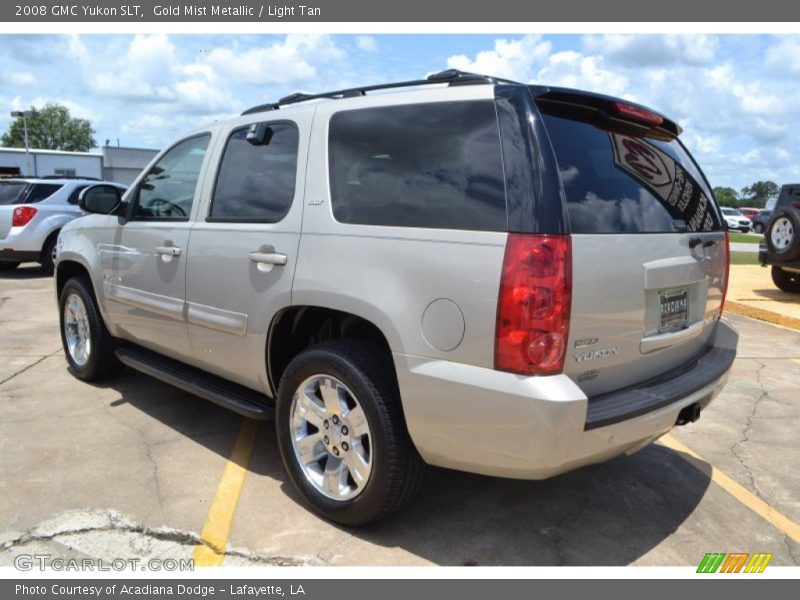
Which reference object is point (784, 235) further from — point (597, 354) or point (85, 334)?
point (85, 334)

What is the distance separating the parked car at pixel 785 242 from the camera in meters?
9.81

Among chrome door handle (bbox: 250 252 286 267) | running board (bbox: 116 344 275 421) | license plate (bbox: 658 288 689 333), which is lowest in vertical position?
running board (bbox: 116 344 275 421)

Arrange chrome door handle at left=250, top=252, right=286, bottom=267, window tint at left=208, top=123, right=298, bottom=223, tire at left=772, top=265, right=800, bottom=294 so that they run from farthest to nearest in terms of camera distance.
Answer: tire at left=772, top=265, right=800, bottom=294 < window tint at left=208, top=123, right=298, bottom=223 < chrome door handle at left=250, top=252, right=286, bottom=267

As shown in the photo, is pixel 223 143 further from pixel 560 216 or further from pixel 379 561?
pixel 379 561

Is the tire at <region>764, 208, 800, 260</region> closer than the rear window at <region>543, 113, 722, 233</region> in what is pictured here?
No

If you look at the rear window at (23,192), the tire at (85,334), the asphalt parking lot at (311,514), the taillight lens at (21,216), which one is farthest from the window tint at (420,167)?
the rear window at (23,192)

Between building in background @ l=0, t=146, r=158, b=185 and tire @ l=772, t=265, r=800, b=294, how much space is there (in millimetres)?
37596

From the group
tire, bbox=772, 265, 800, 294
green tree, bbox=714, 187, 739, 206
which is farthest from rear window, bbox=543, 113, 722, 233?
green tree, bbox=714, 187, 739, 206

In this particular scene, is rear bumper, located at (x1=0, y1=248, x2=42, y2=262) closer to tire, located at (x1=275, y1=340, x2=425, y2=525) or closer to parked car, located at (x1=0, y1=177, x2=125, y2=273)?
parked car, located at (x1=0, y1=177, x2=125, y2=273)

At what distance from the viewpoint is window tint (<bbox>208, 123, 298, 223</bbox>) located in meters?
3.45

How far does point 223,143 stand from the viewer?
3949mm

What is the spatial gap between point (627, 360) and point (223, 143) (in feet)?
8.69

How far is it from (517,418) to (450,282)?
1.93 feet
